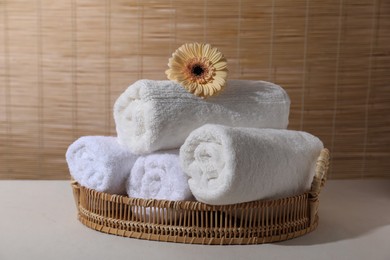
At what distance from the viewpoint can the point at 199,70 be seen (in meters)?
1.07

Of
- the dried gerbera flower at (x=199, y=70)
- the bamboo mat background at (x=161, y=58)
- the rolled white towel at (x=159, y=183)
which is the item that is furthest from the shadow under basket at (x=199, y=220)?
the bamboo mat background at (x=161, y=58)

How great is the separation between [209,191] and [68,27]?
32.4 inches

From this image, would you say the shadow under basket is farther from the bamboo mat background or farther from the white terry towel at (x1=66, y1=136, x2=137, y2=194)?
the bamboo mat background

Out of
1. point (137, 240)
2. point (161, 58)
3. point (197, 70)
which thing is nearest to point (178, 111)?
point (197, 70)

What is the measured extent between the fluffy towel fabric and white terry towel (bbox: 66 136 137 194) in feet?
0.06

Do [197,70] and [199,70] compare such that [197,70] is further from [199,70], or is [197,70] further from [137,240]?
[137,240]

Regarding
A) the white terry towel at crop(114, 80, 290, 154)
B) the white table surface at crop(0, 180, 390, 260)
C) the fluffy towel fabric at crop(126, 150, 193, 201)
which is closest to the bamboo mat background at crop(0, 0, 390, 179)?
the white table surface at crop(0, 180, 390, 260)

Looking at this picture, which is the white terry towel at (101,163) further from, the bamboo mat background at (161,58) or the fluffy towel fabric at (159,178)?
the bamboo mat background at (161,58)

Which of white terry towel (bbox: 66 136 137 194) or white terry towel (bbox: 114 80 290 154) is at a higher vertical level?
white terry towel (bbox: 114 80 290 154)

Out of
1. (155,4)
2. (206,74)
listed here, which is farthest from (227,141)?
(155,4)

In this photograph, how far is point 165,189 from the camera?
0.98 metres

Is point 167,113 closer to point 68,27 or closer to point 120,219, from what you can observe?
point 120,219

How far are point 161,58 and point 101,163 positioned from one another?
2.04 feet

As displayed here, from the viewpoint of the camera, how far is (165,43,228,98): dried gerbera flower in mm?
1038
